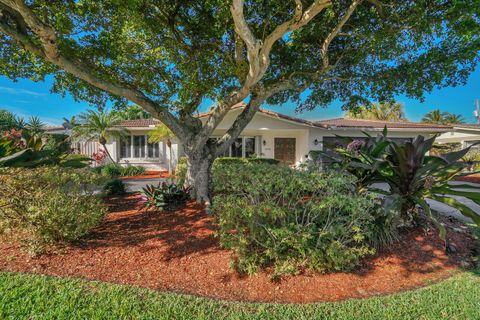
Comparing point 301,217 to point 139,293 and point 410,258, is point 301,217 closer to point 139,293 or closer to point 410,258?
point 410,258

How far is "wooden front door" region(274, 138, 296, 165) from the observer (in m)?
18.5

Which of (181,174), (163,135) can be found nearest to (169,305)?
(181,174)

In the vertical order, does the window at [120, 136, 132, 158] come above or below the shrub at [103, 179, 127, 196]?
above

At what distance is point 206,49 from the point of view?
6.53m

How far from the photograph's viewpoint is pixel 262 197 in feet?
13.3

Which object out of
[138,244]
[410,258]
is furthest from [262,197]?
[410,258]

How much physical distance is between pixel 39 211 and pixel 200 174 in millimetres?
3432

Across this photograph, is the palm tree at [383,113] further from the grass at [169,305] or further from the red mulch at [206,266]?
the grass at [169,305]

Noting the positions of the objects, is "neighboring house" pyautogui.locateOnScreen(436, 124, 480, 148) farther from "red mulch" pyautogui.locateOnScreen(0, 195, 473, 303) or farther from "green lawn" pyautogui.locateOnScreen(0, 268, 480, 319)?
"green lawn" pyautogui.locateOnScreen(0, 268, 480, 319)

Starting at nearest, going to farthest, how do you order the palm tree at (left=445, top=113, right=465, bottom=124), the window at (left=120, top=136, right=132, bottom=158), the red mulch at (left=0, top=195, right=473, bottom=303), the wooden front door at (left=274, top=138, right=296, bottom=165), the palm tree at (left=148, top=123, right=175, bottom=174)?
the red mulch at (left=0, top=195, right=473, bottom=303) < the palm tree at (left=148, top=123, right=175, bottom=174) < the wooden front door at (left=274, top=138, right=296, bottom=165) < the window at (left=120, top=136, right=132, bottom=158) < the palm tree at (left=445, top=113, right=465, bottom=124)

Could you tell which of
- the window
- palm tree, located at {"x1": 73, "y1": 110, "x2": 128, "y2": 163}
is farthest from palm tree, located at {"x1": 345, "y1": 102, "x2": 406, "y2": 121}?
palm tree, located at {"x1": 73, "y1": 110, "x2": 128, "y2": 163}

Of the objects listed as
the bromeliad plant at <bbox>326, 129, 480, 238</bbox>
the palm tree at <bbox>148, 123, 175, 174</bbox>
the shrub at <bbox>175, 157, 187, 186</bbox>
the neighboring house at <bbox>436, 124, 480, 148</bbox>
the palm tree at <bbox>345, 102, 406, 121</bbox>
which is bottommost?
the shrub at <bbox>175, 157, 187, 186</bbox>

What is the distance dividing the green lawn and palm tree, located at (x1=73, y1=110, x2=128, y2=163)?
16472 millimetres

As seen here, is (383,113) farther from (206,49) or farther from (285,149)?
(206,49)
